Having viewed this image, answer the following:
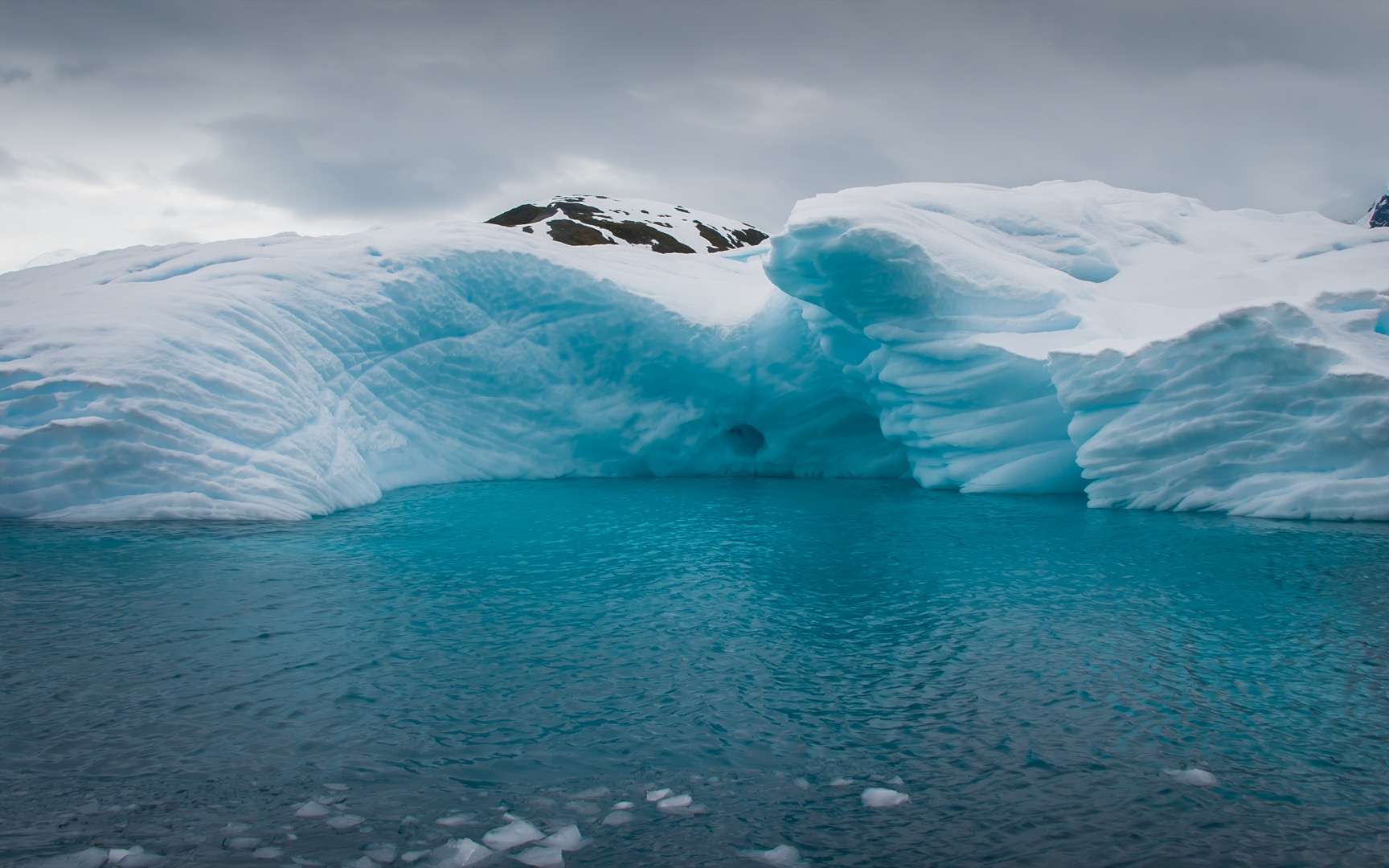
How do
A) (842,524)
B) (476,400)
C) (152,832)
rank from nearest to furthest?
(152,832) < (842,524) < (476,400)

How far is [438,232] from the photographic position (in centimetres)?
1515

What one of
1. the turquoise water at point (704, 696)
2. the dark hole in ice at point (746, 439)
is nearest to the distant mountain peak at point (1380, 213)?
the dark hole in ice at point (746, 439)

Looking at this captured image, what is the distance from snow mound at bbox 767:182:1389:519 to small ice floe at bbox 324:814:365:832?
10371mm

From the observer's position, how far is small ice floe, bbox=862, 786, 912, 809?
12.3 ft

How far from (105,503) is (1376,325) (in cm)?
1460

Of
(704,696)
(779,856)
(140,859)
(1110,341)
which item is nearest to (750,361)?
(1110,341)

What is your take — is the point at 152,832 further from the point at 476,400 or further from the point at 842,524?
the point at 476,400

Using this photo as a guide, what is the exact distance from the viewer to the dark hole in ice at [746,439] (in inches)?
677

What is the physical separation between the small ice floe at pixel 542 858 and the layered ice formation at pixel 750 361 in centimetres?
792

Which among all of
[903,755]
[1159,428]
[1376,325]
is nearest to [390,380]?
[1159,428]

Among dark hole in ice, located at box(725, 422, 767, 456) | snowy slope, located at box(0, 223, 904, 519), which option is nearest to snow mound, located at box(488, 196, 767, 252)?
dark hole in ice, located at box(725, 422, 767, 456)

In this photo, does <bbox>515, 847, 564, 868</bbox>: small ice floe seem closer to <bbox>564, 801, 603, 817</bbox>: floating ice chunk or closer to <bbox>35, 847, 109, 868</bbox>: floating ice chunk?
<bbox>564, 801, 603, 817</bbox>: floating ice chunk

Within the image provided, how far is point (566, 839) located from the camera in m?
3.45

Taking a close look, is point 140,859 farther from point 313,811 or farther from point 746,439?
point 746,439
